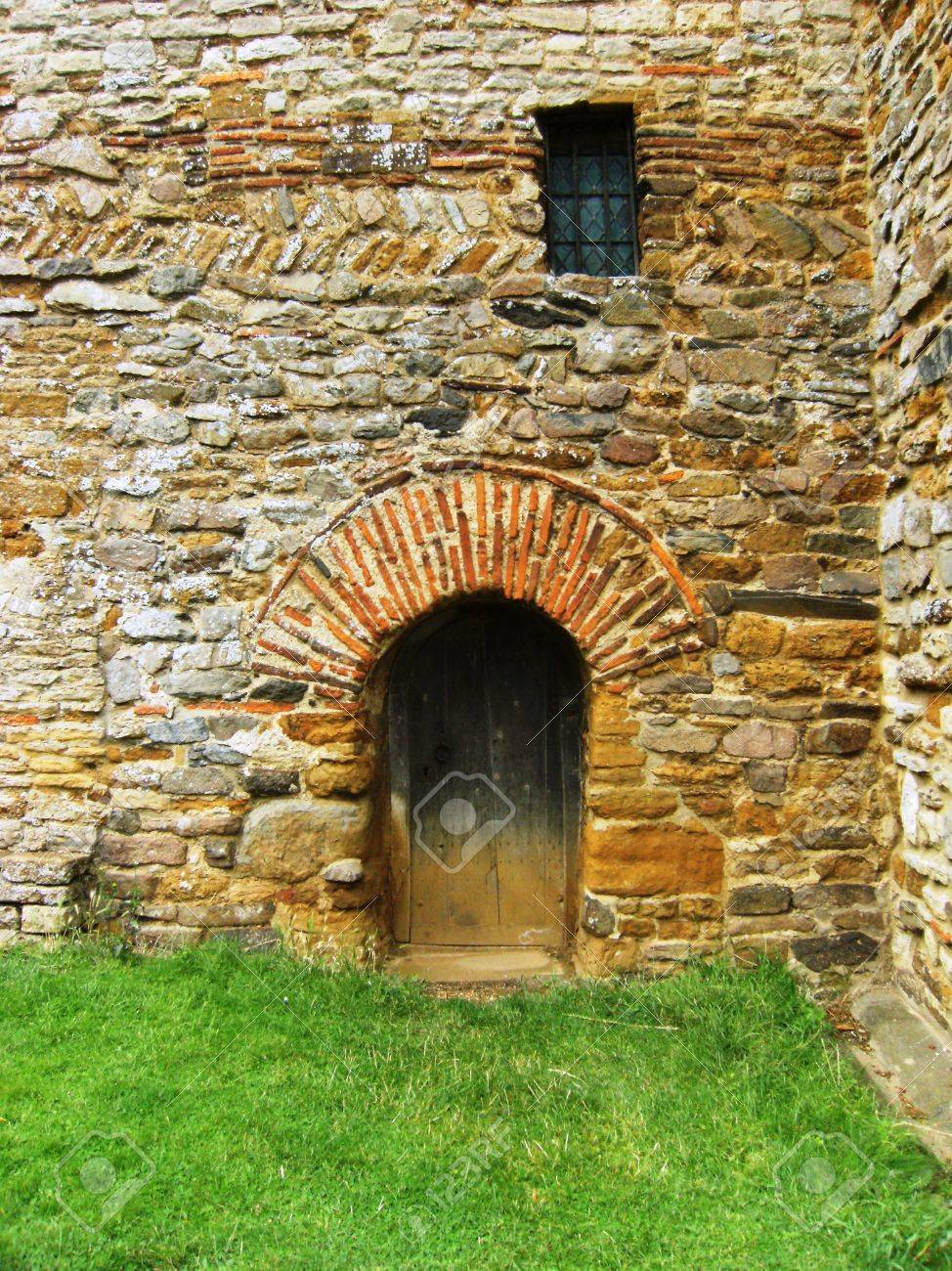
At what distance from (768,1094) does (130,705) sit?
3094 mm

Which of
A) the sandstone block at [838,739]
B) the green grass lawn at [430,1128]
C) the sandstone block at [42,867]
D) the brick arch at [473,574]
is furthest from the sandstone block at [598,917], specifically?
the sandstone block at [42,867]

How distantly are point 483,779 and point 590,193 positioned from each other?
3.05m

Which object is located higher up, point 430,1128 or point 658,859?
point 658,859

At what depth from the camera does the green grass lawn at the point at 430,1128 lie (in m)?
2.38

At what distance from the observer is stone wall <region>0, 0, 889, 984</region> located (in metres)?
3.94

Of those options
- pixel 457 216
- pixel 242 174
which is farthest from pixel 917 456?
pixel 242 174

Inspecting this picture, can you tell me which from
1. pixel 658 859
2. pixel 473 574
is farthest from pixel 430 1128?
pixel 473 574

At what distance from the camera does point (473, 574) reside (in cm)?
394

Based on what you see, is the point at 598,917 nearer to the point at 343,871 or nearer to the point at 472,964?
the point at 472,964

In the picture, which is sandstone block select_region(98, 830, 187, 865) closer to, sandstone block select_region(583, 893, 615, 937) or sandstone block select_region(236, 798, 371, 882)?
sandstone block select_region(236, 798, 371, 882)

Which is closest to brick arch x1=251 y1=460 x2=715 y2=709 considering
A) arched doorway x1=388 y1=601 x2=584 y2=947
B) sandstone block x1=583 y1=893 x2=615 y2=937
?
arched doorway x1=388 y1=601 x2=584 y2=947

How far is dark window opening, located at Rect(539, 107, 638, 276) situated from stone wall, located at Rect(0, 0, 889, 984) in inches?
7.2

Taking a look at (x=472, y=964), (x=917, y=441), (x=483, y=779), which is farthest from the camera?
(x=483, y=779)

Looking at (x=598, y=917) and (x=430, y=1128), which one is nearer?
(x=430, y=1128)
